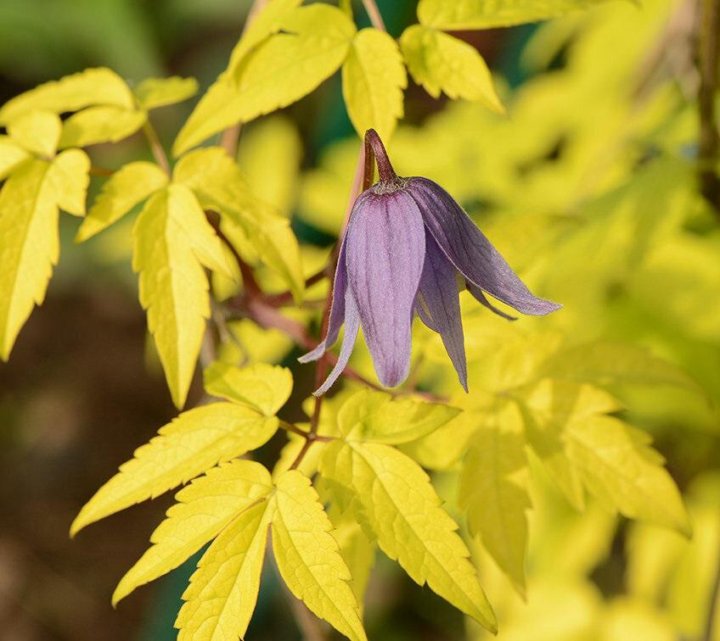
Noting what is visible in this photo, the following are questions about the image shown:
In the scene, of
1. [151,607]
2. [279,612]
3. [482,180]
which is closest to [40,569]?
[151,607]

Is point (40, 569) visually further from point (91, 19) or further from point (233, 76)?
point (233, 76)

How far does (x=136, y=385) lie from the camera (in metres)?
3.49

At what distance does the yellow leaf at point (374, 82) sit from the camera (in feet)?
3.41

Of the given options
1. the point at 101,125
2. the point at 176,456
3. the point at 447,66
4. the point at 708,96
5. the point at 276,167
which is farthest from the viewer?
the point at 276,167

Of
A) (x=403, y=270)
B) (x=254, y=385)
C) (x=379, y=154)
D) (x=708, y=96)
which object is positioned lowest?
(x=708, y=96)

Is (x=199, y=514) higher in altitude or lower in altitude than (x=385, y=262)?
lower

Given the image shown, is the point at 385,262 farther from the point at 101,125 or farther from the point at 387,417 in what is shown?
the point at 101,125

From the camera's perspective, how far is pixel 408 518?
93cm

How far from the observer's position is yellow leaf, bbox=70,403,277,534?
3.15 feet

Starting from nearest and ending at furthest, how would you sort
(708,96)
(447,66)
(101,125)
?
(447,66) < (101,125) < (708,96)

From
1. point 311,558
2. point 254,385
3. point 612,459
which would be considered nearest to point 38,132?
point 254,385

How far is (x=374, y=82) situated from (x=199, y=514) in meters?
0.51

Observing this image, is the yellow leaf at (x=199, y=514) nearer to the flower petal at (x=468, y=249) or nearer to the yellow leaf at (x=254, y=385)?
the yellow leaf at (x=254, y=385)

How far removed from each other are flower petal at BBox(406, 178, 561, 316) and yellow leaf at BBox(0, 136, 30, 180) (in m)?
0.49
